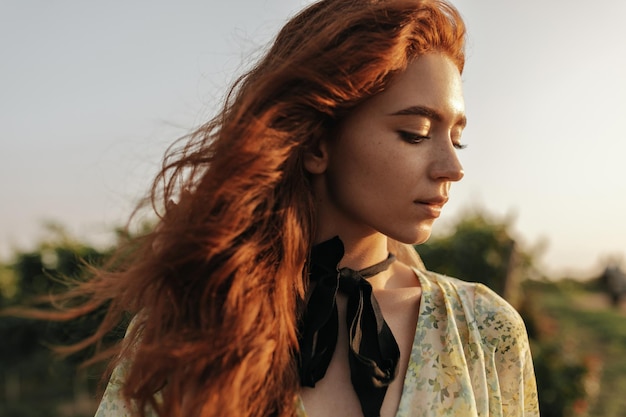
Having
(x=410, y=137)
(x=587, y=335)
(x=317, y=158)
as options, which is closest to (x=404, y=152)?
(x=410, y=137)

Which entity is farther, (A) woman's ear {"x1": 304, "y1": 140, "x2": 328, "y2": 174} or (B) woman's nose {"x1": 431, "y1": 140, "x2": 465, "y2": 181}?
(A) woman's ear {"x1": 304, "y1": 140, "x2": 328, "y2": 174}

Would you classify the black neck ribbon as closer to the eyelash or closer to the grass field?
the eyelash

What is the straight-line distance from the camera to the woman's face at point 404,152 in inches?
75.0

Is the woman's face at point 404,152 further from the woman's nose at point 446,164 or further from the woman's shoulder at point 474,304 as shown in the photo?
the woman's shoulder at point 474,304

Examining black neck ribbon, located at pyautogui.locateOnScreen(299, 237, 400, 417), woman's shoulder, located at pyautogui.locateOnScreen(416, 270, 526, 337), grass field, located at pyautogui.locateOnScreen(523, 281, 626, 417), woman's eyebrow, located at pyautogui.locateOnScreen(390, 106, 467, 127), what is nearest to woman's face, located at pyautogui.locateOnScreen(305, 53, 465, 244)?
woman's eyebrow, located at pyautogui.locateOnScreen(390, 106, 467, 127)

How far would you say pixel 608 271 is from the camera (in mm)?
11664

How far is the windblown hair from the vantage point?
1833mm

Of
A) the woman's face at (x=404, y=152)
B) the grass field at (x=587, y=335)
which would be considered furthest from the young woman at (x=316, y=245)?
the grass field at (x=587, y=335)

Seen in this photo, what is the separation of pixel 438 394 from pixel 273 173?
0.86 meters

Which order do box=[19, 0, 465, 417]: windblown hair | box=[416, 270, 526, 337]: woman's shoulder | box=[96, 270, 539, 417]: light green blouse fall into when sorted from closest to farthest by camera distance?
box=[19, 0, 465, 417]: windblown hair, box=[96, 270, 539, 417]: light green blouse, box=[416, 270, 526, 337]: woman's shoulder

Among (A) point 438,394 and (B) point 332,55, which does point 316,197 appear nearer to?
(B) point 332,55

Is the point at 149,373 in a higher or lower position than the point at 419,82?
lower

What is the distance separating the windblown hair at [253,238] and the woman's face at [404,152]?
0.06 meters

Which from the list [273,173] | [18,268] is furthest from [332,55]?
[18,268]
